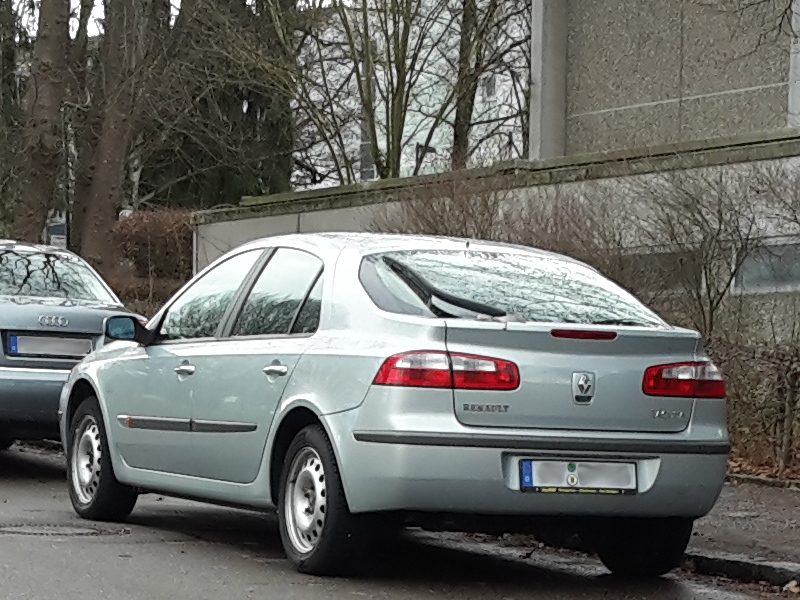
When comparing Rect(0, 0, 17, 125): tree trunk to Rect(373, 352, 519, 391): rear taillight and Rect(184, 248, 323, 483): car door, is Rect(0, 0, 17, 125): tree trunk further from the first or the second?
Rect(373, 352, 519, 391): rear taillight

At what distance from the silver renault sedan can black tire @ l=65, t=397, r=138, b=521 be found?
1068 mm

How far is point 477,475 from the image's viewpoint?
7.43 meters

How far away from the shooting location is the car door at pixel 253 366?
829 cm

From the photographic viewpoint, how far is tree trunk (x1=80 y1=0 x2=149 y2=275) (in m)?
27.2

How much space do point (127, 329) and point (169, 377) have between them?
19.5 inches

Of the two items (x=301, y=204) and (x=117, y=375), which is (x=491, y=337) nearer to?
(x=117, y=375)

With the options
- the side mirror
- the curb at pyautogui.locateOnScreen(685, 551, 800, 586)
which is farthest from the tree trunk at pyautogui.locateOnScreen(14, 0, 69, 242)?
the curb at pyautogui.locateOnScreen(685, 551, 800, 586)

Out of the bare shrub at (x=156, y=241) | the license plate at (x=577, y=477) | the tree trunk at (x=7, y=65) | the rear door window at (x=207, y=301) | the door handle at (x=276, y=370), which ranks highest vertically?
the tree trunk at (x=7, y=65)

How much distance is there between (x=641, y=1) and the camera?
23.8 meters

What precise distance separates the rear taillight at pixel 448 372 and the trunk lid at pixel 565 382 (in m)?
0.03

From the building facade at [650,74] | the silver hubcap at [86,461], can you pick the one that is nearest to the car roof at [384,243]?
the silver hubcap at [86,461]

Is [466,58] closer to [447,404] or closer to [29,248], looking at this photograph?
[29,248]

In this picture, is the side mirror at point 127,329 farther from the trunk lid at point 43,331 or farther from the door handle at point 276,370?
the trunk lid at point 43,331

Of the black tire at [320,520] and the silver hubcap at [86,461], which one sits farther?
the silver hubcap at [86,461]
